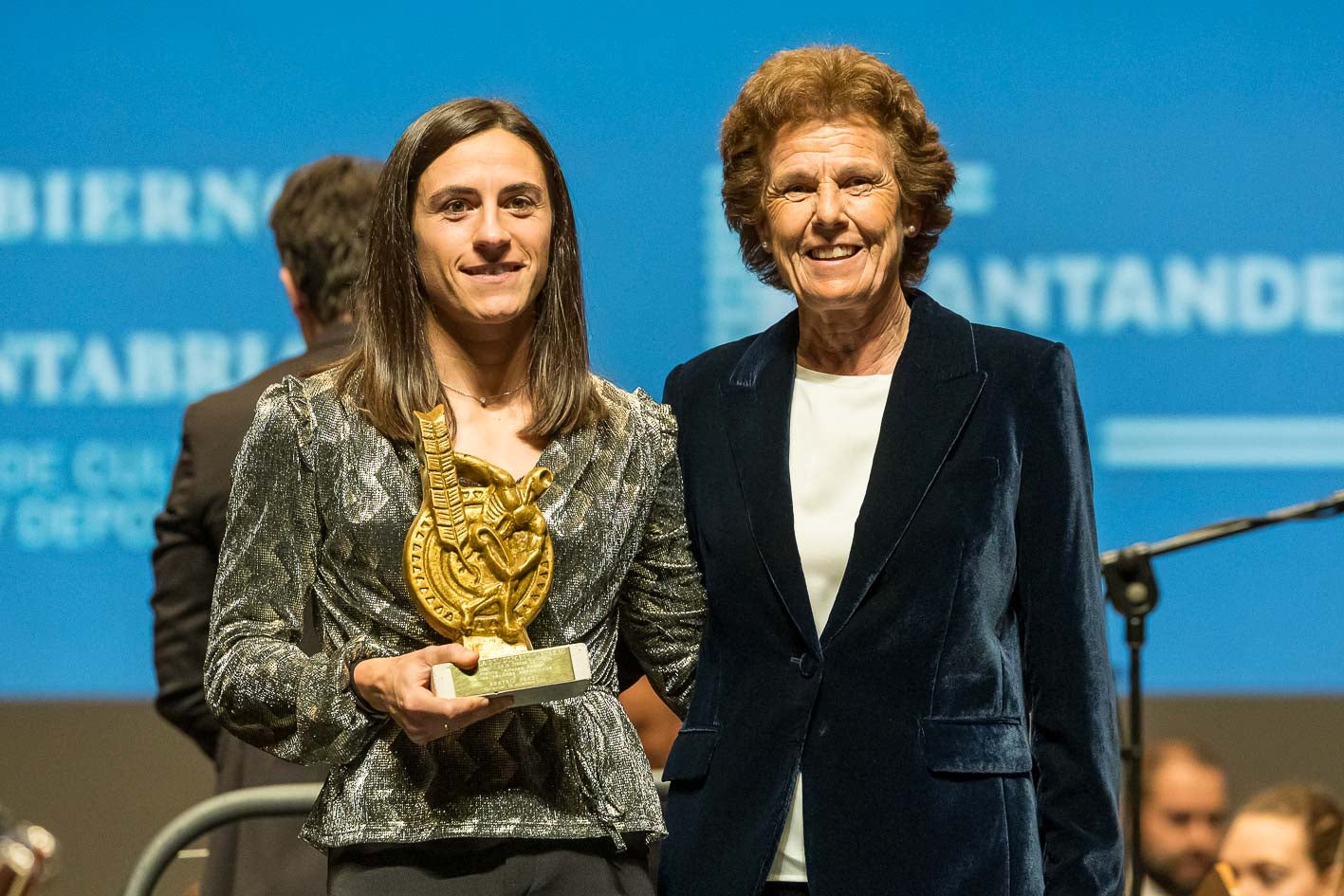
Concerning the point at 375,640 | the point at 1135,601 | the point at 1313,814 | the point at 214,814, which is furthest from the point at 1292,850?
the point at 375,640

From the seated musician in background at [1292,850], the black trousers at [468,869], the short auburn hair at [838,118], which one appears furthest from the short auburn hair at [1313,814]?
the black trousers at [468,869]

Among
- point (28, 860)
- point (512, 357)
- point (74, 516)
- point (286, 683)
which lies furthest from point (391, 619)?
point (74, 516)

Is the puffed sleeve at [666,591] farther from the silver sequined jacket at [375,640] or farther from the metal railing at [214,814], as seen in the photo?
the metal railing at [214,814]

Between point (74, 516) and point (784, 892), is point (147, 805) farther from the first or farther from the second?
point (784, 892)

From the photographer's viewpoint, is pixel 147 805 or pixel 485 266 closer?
pixel 485 266

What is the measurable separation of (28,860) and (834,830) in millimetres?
1222

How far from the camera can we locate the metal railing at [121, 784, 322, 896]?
2.79 m

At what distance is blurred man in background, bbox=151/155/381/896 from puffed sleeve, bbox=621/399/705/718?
→ 0.70 m

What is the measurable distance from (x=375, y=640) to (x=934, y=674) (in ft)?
2.17

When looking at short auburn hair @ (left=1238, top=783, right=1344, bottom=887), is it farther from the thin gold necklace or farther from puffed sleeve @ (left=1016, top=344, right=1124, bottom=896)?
the thin gold necklace

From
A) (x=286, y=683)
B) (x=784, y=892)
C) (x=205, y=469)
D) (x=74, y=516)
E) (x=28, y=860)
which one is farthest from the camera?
(x=74, y=516)

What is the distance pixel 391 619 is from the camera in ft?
6.97

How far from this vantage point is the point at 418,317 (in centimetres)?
224

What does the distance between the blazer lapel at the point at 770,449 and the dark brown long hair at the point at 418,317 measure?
191 mm
